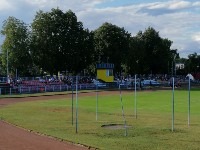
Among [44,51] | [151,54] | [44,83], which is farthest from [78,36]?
[151,54]

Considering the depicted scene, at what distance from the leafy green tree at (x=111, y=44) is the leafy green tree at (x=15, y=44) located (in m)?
24.0

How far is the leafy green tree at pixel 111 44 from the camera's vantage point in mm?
94750

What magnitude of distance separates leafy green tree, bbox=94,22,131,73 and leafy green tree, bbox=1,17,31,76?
23978 millimetres

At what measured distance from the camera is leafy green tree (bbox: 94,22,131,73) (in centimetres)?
9475

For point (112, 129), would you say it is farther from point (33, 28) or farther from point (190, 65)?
point (190, 65)

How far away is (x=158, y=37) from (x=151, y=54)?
5.86 m

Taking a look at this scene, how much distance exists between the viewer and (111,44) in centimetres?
9506

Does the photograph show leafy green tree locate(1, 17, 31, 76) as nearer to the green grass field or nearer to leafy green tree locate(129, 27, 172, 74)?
leafy green tree locate(129, 27, 172, 74)

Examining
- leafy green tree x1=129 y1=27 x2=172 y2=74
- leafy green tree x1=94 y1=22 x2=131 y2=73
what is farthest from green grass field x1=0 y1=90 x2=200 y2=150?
leafy green tree x1=129 y1=27 x2=172 y2=74

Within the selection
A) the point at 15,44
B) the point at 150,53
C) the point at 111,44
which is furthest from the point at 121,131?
the point at 150,53

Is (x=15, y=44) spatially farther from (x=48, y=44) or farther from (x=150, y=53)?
(x=150, y=53)

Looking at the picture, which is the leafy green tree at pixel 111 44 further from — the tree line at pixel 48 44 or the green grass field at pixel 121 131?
the green grass field at pixel 121 131

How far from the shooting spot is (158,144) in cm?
1545

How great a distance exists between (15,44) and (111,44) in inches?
1119
